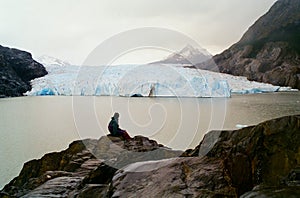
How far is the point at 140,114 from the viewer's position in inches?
917

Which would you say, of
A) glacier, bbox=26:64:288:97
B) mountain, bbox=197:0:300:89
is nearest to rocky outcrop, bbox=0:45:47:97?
glacier, bbox=26:64:288:97

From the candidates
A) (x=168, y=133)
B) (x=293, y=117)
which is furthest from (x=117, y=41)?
(x=168, y=133)

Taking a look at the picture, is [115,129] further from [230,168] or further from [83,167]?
[230,168]

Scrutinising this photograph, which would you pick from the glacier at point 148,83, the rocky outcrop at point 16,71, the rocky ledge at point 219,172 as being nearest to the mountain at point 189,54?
the rocky ledge at point 219,172

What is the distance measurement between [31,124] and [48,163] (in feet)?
56.2

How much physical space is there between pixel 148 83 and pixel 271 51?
3110 inches

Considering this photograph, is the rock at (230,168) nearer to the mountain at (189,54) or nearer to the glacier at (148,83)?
the mountain at (189,54)

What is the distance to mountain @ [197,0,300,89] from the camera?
93.2m

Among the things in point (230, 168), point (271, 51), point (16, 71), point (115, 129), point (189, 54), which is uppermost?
point (271, 51)

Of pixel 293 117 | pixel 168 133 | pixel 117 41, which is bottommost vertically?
pixel 168 133

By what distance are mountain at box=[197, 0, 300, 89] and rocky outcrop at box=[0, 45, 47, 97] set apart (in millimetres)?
60057

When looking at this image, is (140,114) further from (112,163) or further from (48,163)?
(112,163)

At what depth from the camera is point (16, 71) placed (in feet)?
250

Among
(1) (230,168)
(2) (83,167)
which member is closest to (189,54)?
(2) (83,167)
